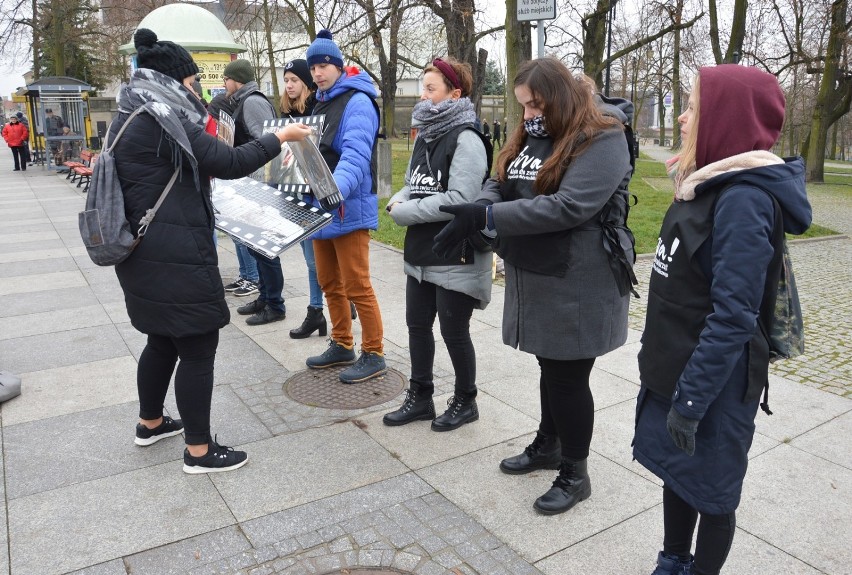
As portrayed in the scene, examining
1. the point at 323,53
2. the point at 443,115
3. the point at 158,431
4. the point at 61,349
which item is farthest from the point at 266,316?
the point at 443,115

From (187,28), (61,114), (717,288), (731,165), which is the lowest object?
(717,288)

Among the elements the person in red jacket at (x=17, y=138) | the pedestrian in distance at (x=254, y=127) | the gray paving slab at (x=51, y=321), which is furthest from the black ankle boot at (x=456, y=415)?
the person in red jacket at (x=17, y=138)

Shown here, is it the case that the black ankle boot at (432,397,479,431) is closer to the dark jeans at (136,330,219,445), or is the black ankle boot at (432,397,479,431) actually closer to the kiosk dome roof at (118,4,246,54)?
the dark jeans at (136,330,219,445)

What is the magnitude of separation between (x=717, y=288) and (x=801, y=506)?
1.71 metres

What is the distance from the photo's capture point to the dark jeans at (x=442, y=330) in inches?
→ 146

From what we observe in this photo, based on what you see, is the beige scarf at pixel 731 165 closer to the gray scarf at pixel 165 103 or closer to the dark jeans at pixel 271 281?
the gray scarf at pixel 165 103

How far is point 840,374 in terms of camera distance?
494 cm

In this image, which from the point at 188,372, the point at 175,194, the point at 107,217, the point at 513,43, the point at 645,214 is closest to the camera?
the point at 107,217

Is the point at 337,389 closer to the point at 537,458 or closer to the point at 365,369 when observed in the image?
the point at 365,369

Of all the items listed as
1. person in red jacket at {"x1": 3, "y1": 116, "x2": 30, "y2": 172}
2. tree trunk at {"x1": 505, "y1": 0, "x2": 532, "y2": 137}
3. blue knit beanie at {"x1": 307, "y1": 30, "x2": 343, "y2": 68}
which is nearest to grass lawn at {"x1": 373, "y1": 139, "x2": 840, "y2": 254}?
tree trunk at {"x1": 505, "y1": 0, "x2": 532, "y2": 137}

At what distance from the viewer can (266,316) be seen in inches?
238

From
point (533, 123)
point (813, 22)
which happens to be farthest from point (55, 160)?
point (813, 22)

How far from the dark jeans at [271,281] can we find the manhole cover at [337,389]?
1313mm

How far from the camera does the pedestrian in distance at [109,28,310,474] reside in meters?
3.03
